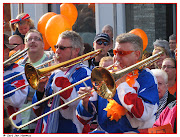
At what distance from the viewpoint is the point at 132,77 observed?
10.4 feet

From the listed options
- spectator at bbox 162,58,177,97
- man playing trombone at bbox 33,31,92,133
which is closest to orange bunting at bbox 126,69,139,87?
man playing trombone at bbox 33,31,92,133

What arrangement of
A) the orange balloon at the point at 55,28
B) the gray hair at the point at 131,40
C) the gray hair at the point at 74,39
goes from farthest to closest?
the orange balloon at the point at 55,28
the gray hair at the point at 74,39
the gray hair at the point at 131,40

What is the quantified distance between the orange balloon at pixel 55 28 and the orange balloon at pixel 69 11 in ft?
4.77

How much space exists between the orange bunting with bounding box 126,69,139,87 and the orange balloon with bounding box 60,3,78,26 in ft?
13.7

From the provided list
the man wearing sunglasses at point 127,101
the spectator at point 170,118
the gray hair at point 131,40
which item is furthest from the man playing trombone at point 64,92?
the spectator at point 170,118

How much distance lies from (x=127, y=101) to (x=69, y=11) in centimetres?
449

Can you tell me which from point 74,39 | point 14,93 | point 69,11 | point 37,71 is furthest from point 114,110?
point 69,11

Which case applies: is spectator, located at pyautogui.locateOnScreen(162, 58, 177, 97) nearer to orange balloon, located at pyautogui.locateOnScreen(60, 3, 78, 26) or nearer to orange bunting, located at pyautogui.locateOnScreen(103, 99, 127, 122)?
orange bunting, located at pyautogui.locateOnScreen(103, 99, 127, 122)

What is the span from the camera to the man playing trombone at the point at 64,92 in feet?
11.7

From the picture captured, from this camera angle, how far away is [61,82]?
3.55 m

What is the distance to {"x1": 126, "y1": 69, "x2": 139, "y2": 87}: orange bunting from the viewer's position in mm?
3121

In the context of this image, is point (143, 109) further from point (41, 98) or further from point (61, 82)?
point (41, 98)

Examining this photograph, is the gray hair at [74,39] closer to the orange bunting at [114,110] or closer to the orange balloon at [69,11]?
the orange bunting at [114,110]

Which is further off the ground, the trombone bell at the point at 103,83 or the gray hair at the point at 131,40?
the gray hair at the point at 131,40
